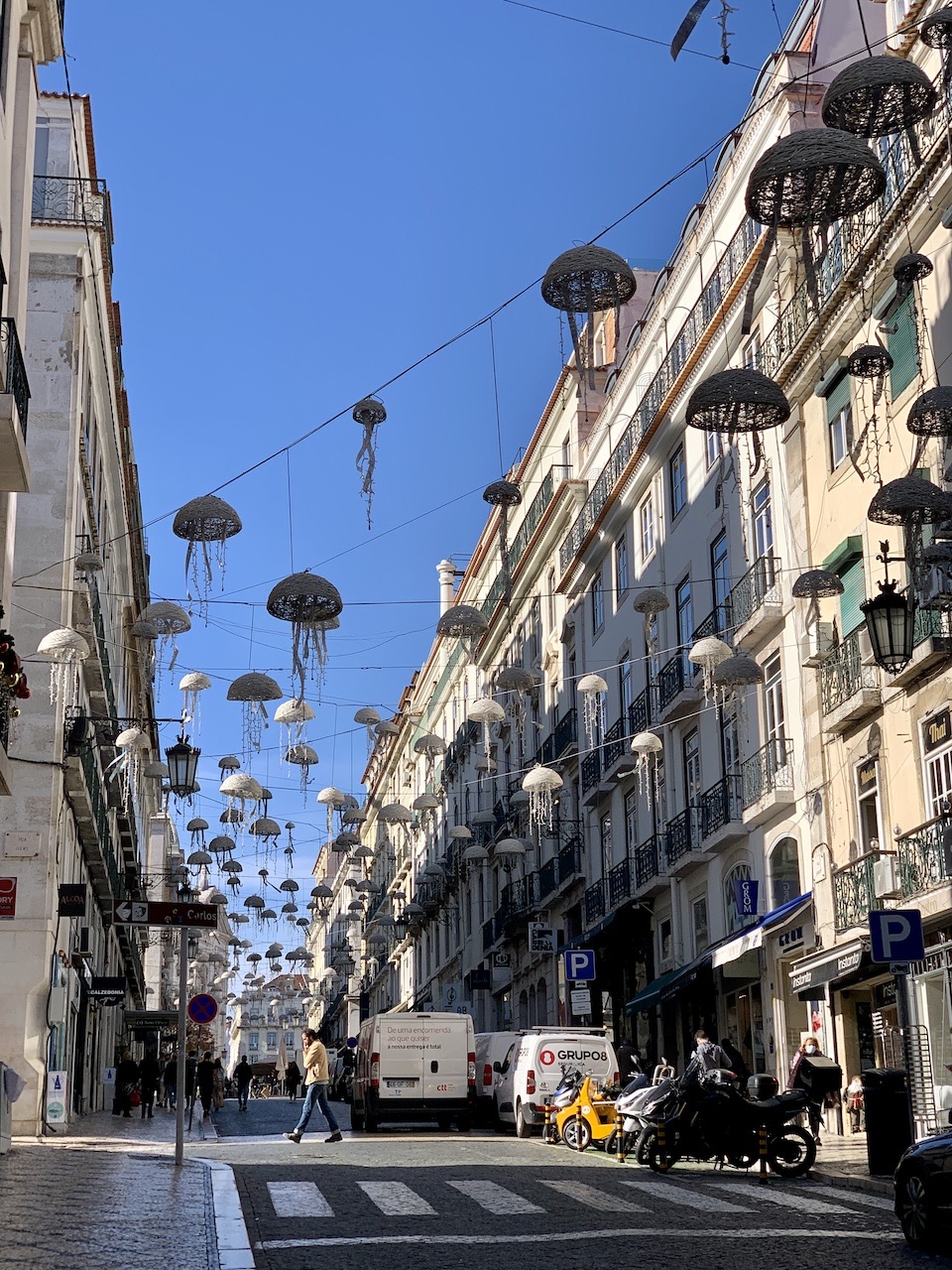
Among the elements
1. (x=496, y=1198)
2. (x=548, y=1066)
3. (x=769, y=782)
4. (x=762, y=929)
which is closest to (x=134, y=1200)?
(x=496, y=1198)

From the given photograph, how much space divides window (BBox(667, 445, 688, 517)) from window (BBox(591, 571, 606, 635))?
20.7 feet

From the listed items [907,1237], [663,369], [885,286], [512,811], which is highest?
[663,369]

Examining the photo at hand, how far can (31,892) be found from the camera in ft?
92.1

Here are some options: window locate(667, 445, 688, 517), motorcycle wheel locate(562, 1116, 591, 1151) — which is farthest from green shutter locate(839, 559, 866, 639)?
window locate(667, 445, 688, 517)

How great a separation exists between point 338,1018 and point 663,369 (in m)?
90.2

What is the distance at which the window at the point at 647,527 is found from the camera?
37375 millimetres

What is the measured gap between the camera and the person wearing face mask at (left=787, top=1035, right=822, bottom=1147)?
17578 millimetres

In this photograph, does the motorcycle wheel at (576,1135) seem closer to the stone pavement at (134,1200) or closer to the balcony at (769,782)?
the stone pavement at (134,1200)

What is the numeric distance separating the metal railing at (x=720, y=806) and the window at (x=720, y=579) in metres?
2.93

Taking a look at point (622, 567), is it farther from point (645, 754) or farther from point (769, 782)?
point (769, 782)

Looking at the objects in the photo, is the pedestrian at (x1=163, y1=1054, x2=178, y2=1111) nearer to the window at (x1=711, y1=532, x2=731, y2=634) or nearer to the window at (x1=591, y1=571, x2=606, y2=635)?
the window at (x1=591, y1=571, x2=606, y2=635)

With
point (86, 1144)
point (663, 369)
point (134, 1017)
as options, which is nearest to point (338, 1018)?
point (134, 1017)

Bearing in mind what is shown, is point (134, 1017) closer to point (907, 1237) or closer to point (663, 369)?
point (663, 369)

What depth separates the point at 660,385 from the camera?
118 ft
